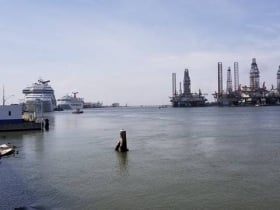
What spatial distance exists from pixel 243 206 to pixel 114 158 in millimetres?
16208

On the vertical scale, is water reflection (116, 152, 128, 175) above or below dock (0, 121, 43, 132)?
below

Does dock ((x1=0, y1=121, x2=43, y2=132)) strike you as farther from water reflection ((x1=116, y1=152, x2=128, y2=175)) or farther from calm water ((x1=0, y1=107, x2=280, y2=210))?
water reflection ((x1=116, y1=152, x2=128, y2=175))

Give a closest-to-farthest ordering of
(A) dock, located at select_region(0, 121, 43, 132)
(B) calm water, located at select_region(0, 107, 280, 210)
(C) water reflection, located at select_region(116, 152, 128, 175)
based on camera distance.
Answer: (B) calm water, located at select_region(0, 107, 280, 210)
(C) water reflection, located at select_region(116, 152, 128, 175)
(A) dock, located at select_region(0, 121, 43, 132)

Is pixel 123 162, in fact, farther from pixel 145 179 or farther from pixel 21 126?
pixel 21 126

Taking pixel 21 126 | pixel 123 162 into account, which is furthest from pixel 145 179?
pixel 21 126

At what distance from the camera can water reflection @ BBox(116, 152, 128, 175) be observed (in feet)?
86.6

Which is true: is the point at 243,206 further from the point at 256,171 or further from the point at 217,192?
the point at 256,171

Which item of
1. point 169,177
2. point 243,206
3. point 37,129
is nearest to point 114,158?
point 169,177

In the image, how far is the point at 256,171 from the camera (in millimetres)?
25062

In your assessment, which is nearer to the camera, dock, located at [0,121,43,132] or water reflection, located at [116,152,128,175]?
water reflection, located at [116,152,128,175]

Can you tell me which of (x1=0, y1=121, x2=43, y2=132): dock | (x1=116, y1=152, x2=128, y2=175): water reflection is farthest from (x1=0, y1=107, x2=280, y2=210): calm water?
(x1=0, y1=121, x2=43, y2=132): dock

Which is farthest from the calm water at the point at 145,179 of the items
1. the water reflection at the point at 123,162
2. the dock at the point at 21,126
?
the dock at the point at 21,126

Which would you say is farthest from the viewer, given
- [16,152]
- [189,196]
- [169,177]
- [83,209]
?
[16,152]

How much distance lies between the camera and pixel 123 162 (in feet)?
98.8
